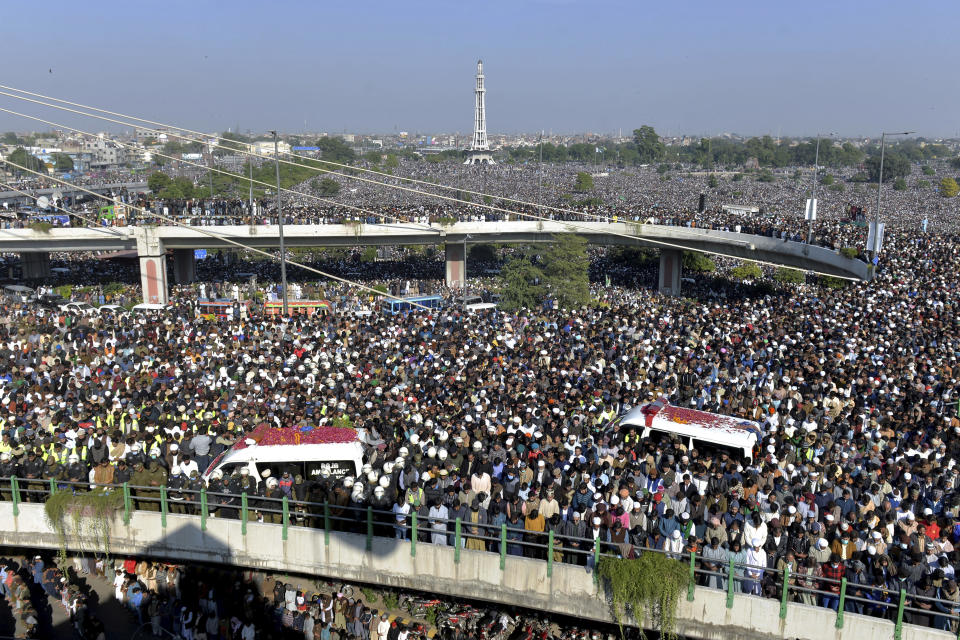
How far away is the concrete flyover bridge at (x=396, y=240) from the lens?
32188mm

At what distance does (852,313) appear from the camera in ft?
61.7

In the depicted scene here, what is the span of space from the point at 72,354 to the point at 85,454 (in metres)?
6.38

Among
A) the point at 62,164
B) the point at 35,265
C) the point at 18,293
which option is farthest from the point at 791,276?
the point at 62,164

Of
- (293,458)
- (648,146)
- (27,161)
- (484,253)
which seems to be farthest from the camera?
(648,146)

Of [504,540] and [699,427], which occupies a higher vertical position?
[699,427]

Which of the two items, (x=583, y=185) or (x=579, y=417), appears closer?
(x=579, y=417)

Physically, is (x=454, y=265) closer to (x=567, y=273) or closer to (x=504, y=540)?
(x=567, y=273)

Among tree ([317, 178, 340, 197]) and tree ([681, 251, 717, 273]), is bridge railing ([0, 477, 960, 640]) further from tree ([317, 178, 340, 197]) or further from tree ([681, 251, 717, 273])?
tree ([317, 178, 340, 197])

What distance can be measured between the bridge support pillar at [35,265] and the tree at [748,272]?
3249cm

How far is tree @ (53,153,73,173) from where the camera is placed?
117431mm

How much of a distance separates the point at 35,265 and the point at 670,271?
2928cm

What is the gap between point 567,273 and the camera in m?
31.8

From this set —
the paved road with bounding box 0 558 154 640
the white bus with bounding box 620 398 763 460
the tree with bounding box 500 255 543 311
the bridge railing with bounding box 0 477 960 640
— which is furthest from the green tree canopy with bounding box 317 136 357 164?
the bridge railing with bounding box 0 477 960 640

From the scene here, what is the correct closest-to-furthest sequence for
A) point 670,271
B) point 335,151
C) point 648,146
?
point 670,271 < point 335,151 < point 648,146
